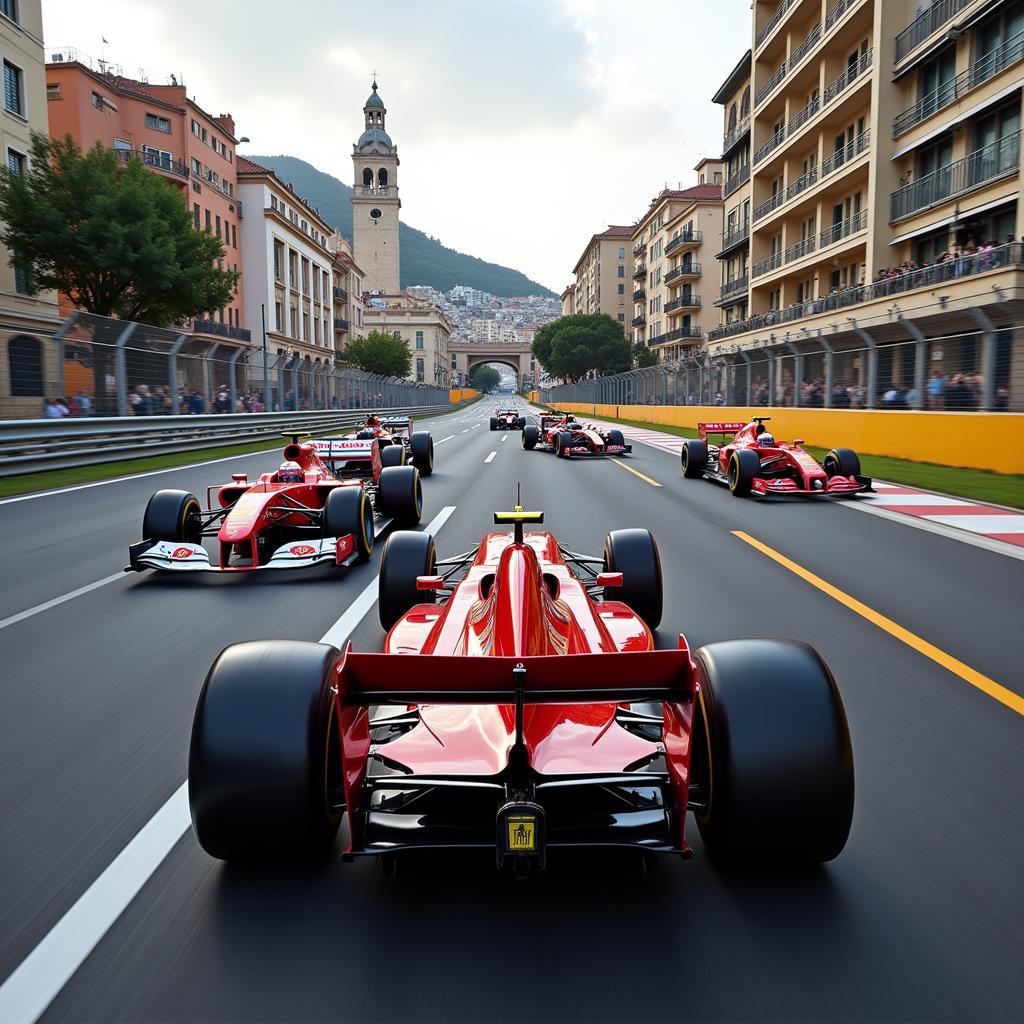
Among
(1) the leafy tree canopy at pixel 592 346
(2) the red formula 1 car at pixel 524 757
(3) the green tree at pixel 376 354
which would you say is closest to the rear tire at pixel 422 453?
(2) the red formula 1 car at pixel 524 757

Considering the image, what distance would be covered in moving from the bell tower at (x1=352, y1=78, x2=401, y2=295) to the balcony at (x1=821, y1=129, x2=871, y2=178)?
10539 centimetres

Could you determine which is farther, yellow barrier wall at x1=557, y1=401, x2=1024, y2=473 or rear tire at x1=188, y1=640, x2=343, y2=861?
yellow barrier wall at x1=557, y1=401, x2=1024, y2=473

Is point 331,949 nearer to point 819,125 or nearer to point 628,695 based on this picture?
point 628,695

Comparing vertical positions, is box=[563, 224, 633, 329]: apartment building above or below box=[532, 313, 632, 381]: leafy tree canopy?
above

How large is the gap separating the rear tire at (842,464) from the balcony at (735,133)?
1631 inches

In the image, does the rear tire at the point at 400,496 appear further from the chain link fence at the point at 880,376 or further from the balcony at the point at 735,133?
the balcony at the point at 735,133

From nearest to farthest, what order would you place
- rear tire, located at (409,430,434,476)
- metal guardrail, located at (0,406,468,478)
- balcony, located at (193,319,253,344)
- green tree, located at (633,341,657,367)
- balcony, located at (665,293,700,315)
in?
metal guardrail, located at (0,406,468,478), rear tire, located at (409,430,434,476), balcony, located at (193,319,253,344), balcony, located at (665,293,700,315), green tree, located at (633,341,657,367)

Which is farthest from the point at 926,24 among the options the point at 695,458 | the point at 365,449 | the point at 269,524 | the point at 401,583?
the point at 401,583

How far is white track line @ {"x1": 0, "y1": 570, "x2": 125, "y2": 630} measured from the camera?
5.71 meters

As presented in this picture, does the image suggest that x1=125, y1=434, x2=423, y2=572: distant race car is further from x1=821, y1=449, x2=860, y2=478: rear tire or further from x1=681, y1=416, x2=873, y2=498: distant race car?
x1=821, y1=449, x2=860, y2=478: rear tire

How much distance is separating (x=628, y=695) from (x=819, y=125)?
134 ft

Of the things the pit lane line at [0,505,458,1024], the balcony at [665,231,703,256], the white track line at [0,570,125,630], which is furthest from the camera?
the balcony at [665,231,703,256]

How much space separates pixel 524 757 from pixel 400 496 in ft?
23.4

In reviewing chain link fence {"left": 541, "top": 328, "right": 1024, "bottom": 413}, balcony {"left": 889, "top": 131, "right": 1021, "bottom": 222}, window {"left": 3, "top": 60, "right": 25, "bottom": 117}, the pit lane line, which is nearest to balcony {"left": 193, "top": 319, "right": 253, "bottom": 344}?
window {"left": 3, "top": 60, "right": 25, "bottom": 117}
